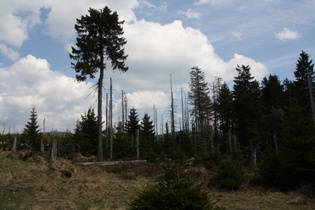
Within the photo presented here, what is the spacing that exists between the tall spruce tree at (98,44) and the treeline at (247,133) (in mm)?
9196

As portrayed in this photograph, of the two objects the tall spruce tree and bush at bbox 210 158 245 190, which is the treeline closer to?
bush at bbox 210 158 245 190

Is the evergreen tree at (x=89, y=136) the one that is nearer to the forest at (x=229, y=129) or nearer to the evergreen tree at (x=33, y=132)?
the forest at (x=229, y=129)

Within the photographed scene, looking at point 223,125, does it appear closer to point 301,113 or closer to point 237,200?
point 301,113

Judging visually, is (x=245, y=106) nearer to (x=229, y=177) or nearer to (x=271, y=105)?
(x=271, y=105)

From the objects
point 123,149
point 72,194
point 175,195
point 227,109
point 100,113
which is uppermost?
point 227,109

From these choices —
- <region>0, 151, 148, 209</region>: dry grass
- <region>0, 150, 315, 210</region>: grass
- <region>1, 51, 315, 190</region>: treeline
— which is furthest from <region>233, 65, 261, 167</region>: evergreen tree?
<region>0, 151, 148, 209</region>: dry grass

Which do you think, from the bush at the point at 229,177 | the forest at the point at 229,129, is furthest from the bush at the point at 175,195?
the bush at the point at 229,177

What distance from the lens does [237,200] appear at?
11172mm

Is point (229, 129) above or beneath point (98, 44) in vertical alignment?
beneath

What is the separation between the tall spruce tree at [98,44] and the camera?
22.4 metres

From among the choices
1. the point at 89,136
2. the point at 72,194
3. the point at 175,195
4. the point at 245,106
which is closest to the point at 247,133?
the point at 245,106

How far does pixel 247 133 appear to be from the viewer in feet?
114

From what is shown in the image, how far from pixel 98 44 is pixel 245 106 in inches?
875

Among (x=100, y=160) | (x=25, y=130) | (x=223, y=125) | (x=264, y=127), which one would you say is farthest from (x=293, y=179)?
(x=25, y=130)
